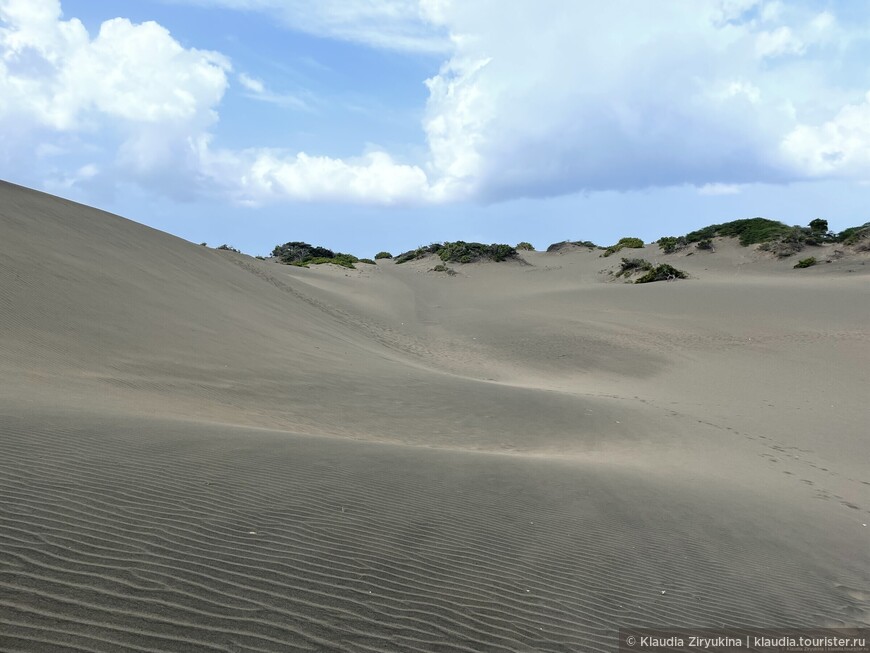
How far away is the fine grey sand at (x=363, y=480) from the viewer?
3221 mm

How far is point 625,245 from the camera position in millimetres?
48531

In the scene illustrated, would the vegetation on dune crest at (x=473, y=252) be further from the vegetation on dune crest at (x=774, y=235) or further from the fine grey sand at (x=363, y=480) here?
the fine grey sand at (x=363, y=480)

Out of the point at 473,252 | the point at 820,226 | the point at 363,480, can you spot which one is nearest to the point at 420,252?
the point at 473,252

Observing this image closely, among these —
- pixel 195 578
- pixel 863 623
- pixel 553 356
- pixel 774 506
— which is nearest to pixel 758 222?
pixel 553 356

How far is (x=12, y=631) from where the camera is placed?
2.51 metres

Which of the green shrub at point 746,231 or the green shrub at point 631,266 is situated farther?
the green shrub at point 746,231

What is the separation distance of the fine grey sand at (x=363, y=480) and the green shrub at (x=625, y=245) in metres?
28.2

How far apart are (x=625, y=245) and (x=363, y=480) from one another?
152 feet

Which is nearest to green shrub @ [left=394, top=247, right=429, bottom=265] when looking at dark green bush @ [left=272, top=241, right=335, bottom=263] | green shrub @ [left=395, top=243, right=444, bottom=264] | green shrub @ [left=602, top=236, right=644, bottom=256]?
green shrub @ [left=395, top=243, right=444, bottom=264]

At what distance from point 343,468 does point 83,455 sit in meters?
2.30

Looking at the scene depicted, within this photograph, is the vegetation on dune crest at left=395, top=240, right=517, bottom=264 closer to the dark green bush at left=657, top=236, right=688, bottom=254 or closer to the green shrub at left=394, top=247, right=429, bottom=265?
the green shrub at left=394, top=247, right=429, bottom=265

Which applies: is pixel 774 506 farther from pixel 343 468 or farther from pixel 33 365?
pixel 33 365

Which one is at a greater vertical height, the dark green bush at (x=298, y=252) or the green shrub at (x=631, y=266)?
the dark green bush at (x=298, y=252)

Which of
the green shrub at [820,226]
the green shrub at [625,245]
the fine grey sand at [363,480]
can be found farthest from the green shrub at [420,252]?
the fine grey sand at [363,480]
